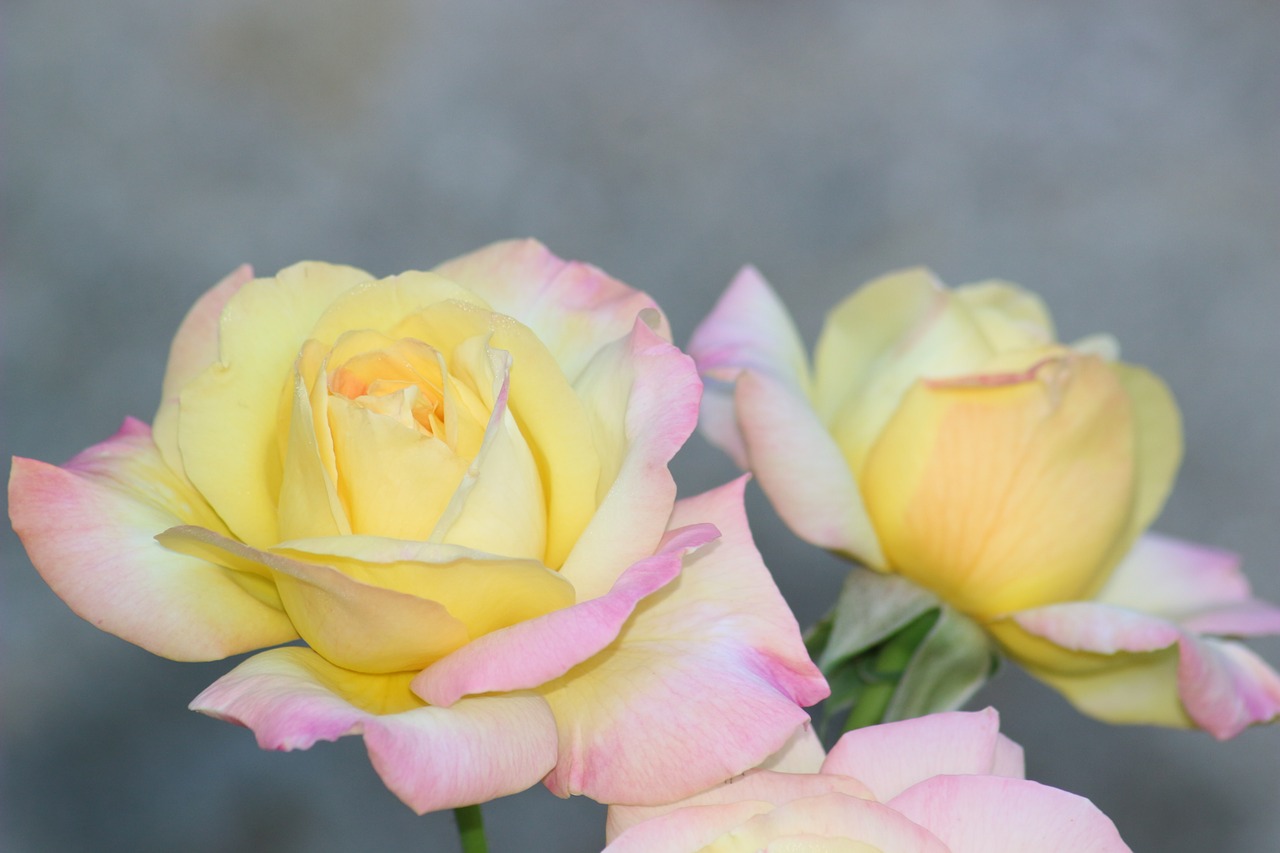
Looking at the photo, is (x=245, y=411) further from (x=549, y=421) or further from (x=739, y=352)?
(x=739, y=352)

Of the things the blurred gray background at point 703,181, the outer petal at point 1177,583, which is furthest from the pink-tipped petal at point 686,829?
the blurred gray background at point 703,181

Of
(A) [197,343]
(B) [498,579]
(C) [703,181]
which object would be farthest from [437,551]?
(C) [703,181]

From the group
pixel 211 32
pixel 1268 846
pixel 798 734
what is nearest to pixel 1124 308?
pixel 1268 846

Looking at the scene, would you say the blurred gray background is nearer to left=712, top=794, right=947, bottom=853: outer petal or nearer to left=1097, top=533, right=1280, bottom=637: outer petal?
left=1097, top=533, right=1280, bottom=637: outer petal

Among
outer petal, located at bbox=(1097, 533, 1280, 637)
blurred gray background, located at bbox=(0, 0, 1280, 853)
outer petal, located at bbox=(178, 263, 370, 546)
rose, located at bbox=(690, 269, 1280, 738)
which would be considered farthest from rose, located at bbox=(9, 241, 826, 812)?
blurred gray background, located at bbox=(0, 0, 1280, 853)

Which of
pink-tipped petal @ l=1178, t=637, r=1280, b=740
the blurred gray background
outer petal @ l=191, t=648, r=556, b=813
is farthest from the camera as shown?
the blurred gray background

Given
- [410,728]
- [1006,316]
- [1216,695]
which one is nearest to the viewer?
[410,728]

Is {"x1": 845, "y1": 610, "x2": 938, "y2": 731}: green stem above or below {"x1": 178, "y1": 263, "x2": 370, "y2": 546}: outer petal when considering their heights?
below

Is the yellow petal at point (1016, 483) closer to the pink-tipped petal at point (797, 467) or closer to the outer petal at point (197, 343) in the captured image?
the pink-tipped petal at point (797, 467)
